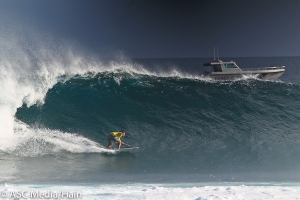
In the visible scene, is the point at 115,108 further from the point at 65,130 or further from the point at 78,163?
the point at 78,163

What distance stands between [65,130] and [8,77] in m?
3.73

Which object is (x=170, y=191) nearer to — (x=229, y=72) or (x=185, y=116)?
(x=185, y=116)

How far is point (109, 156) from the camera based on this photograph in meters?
12.2

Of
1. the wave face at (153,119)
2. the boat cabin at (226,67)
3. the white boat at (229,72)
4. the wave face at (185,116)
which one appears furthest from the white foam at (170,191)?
the boat cabin at (226,67)

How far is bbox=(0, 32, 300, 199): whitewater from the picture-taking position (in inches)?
374

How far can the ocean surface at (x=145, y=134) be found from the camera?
9.48 metres

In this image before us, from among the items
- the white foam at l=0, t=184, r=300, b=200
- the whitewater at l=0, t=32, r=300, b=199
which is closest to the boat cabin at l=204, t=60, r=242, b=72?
the whitewater at l=0, t=32, r=300, b=199

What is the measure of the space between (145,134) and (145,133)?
11 cm

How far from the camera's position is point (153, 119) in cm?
1638

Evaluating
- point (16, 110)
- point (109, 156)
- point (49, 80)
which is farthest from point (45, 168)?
point (49, 80)

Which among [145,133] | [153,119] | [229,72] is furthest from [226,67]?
[145,133]

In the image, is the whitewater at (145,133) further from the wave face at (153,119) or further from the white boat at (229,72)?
the white boat at (229,72)

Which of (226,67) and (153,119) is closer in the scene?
(153,119)

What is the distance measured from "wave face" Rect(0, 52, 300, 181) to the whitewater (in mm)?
41
